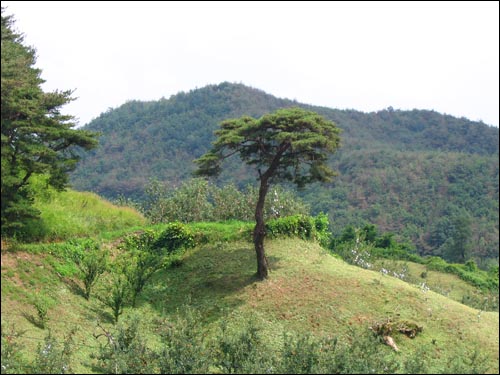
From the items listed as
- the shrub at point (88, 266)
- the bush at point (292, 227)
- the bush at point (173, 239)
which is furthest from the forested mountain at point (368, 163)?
the shrub at point (88, 266)

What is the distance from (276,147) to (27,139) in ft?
Answer: 26.0

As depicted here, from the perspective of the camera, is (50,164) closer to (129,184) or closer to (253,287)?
(253,287)

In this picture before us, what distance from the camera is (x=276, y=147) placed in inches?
650

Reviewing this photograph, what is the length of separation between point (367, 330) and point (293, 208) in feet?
54.6

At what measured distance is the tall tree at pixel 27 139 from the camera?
12117 mm

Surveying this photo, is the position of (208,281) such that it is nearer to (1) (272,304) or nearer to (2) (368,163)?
(1) (272,304)

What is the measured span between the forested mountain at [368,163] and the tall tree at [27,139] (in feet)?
190

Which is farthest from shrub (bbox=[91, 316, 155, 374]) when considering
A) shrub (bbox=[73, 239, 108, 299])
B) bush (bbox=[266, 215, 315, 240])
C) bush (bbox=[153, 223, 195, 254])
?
bush (bbox=[266, 215, 315, 240])

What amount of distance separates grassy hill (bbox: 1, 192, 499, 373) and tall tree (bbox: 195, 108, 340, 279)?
6.23ft

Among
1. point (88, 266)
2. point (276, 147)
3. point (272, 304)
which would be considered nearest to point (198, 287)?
point (272, 304)

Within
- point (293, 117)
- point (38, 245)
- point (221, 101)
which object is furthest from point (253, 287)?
point (221, 101)

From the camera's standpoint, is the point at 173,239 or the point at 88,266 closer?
the point at 88,266

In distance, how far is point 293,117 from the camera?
1539cm

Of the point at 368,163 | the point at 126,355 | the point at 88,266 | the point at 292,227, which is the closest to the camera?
the point at 126,355
